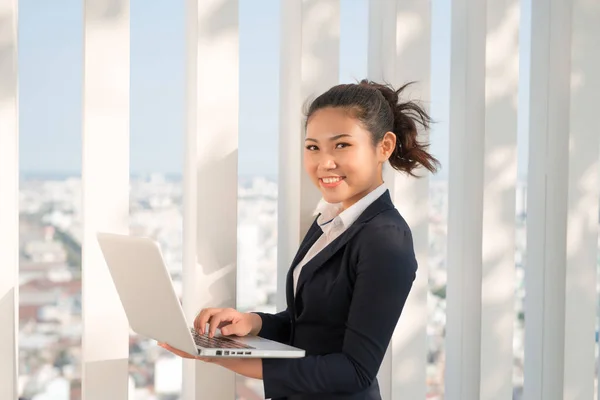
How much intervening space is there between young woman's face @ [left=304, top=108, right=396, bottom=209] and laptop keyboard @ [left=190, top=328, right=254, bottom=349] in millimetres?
395

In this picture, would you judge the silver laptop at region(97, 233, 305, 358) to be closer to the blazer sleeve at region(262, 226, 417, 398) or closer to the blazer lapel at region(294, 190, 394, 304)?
the blazer sleeve at region(262, 226, 417, 398)

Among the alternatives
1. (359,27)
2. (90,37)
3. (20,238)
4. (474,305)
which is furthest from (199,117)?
(474,305)

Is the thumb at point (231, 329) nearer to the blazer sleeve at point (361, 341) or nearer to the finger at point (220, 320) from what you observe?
the finger at point (220, 320)

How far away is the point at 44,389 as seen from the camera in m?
1.83

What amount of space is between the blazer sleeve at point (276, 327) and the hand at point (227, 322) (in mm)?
21

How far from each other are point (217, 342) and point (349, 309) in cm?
30

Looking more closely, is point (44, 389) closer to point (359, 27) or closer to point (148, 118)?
point (148, 118)

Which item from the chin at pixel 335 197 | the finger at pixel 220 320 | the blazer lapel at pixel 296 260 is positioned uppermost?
the chin at pixel 335 197

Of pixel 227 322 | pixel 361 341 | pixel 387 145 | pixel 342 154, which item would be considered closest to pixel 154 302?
pixel 227 322

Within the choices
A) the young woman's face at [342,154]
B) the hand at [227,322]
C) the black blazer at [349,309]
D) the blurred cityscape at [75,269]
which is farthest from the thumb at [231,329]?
the young woman's face at [342,154]

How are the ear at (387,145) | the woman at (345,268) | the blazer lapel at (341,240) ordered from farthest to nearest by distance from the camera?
1. the ear at (387,145)
2. the blazer lapel at (341,240)
3. the woman at (345,268)

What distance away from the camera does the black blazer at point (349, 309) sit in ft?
5.06

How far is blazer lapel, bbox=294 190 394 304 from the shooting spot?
165cm

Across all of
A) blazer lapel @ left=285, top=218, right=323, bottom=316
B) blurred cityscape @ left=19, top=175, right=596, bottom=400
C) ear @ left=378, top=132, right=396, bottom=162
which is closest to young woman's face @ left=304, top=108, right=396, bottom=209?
ear @ left=378, top=132, right=396, bottom=162
